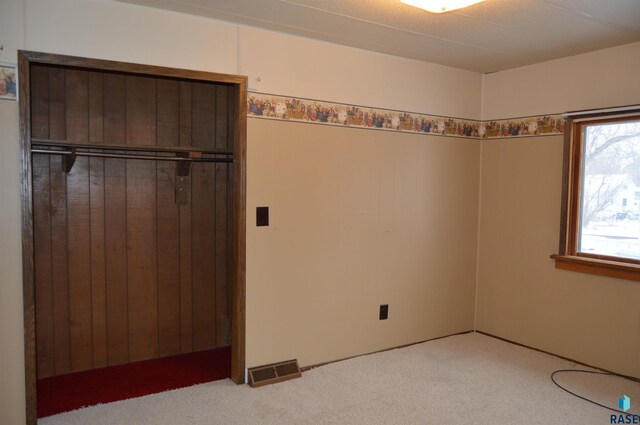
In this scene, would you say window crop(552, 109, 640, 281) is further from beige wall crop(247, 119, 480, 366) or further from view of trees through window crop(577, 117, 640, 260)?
beige wall crop(247, 119, 480, 366)

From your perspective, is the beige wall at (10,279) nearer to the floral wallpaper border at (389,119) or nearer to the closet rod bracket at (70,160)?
the closet rod bracket at (70,160)

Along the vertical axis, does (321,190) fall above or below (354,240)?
above

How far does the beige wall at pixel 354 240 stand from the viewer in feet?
10.5

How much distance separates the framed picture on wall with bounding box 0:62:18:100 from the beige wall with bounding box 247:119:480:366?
126 centimetres

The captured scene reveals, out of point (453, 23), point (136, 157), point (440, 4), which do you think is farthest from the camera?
point (136, 157)

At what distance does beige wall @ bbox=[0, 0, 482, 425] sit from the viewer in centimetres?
247

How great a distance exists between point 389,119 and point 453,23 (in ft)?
2.98

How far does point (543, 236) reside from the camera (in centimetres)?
380

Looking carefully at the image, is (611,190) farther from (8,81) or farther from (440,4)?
(8,81)

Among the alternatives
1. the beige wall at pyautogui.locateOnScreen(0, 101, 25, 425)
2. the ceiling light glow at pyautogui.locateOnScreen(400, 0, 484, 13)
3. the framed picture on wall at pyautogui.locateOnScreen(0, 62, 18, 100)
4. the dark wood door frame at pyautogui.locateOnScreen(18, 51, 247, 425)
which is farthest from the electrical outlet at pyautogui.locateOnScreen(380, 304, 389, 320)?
the framed picture on wall at pyautogui.locateOnScreen(0, 62, 18, 100)

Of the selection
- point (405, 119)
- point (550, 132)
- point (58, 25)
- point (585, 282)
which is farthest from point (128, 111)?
point (585, 282)

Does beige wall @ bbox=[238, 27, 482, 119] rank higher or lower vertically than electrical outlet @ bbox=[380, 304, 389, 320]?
higher

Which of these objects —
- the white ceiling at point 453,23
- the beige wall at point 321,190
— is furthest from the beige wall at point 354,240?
the white ceiling at point 453,23

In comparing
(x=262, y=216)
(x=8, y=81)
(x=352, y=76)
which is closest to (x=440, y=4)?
(x=352, y=76)
